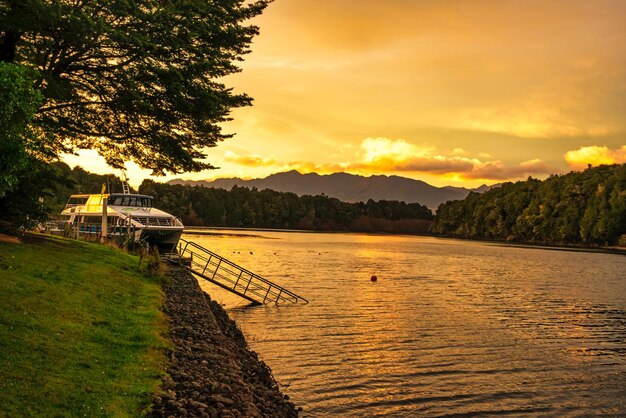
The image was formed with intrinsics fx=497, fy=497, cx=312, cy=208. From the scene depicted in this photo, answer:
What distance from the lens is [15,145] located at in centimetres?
1274

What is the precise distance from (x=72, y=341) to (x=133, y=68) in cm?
1384

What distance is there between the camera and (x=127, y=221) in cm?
4416

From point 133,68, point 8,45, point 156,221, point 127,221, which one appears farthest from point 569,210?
point 8,45

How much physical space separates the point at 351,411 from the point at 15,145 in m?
11.8

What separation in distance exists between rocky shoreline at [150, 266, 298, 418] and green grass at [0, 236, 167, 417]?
0.49m

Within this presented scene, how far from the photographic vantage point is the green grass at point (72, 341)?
9.17m

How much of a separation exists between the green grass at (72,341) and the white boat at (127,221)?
2177 cm

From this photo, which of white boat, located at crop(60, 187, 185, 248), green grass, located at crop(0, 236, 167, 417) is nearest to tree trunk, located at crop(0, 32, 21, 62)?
green grass, located at crop(0, 236, 167, 417)

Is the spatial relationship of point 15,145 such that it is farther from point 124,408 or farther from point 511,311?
point 511,311

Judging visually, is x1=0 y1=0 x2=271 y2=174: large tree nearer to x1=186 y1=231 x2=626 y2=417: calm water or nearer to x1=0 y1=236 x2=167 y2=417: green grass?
x1=0 y1=236 x2=167 y2=417: green grass

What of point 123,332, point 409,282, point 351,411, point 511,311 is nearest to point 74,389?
point 123,332

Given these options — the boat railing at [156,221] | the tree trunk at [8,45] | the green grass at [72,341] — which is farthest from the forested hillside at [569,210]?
the tree trunk at [8,45]

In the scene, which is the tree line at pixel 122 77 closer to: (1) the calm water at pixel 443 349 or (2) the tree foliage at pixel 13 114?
(2) the tree foliage at pixel 13 114

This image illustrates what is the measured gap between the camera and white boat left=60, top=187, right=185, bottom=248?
143ft
